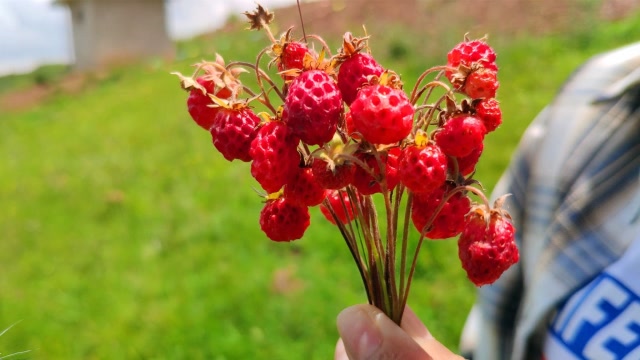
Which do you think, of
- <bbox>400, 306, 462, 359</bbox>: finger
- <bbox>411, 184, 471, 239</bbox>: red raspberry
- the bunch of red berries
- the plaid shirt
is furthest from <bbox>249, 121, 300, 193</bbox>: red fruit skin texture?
the plaid shirt

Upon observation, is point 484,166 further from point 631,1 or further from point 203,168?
point 631,1

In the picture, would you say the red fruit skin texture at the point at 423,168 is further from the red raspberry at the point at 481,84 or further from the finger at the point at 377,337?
the finger at the point at 377,337

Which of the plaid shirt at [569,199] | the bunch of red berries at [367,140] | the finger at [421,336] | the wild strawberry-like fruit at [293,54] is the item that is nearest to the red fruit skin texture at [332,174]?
the bunch of red berries at [367,140]

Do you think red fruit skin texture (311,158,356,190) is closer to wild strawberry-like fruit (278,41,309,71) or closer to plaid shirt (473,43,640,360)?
wild strawberry-like fruit (278,41,309,71)

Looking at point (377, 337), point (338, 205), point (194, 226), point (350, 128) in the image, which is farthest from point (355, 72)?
point (194, 226)

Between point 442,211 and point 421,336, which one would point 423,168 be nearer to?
point 442,211

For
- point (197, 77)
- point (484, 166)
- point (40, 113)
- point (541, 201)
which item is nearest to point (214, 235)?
point (484, 166)
